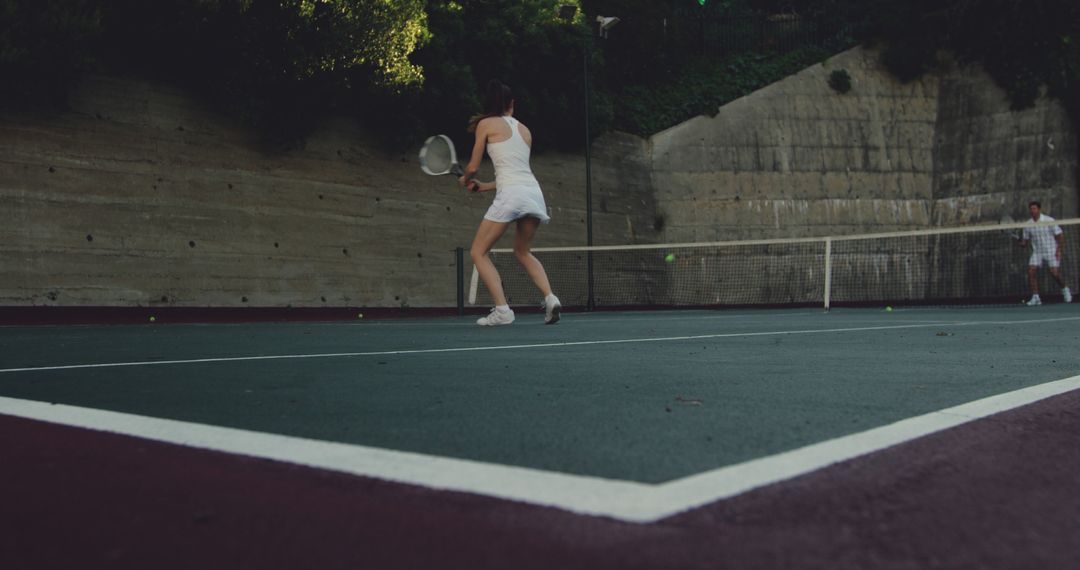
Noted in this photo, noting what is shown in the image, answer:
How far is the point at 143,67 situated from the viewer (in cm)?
1764

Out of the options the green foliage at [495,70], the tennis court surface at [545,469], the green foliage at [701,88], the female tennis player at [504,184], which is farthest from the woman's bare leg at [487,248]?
the green foliage at [701,88]

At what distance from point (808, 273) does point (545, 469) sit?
1022 inches

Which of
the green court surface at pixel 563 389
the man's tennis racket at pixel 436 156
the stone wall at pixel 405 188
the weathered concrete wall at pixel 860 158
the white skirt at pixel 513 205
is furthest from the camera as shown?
the weathered concrete wall at pixel 860 158

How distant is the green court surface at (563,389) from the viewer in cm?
234

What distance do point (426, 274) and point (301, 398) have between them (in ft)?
61.0

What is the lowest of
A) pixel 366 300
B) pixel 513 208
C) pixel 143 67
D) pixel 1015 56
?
pixel 366 300

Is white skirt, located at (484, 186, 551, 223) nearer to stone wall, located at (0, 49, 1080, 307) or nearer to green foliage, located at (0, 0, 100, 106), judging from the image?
green foliage, located at (0, 0, 100, 106)

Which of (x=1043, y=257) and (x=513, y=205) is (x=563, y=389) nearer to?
(x=513, y=205)

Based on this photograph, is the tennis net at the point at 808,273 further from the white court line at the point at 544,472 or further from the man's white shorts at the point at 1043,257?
the white court line at the point at 544,472

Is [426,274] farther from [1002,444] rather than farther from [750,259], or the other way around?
[1002,444]

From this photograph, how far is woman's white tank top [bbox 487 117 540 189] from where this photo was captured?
31.6 feet

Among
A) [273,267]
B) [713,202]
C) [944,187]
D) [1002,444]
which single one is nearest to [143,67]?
[273,267]

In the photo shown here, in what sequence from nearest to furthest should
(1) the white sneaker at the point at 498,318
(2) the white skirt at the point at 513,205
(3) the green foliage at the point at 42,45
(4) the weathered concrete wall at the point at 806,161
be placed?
(2) the white skirt at the point at 513,205
(1) the white sneaker at the point at 498,318
(3) the green foliage at the point at 42,45
(4) the weathered concrete wall at the point at 806,161

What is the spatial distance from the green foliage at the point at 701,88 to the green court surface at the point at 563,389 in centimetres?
2164
